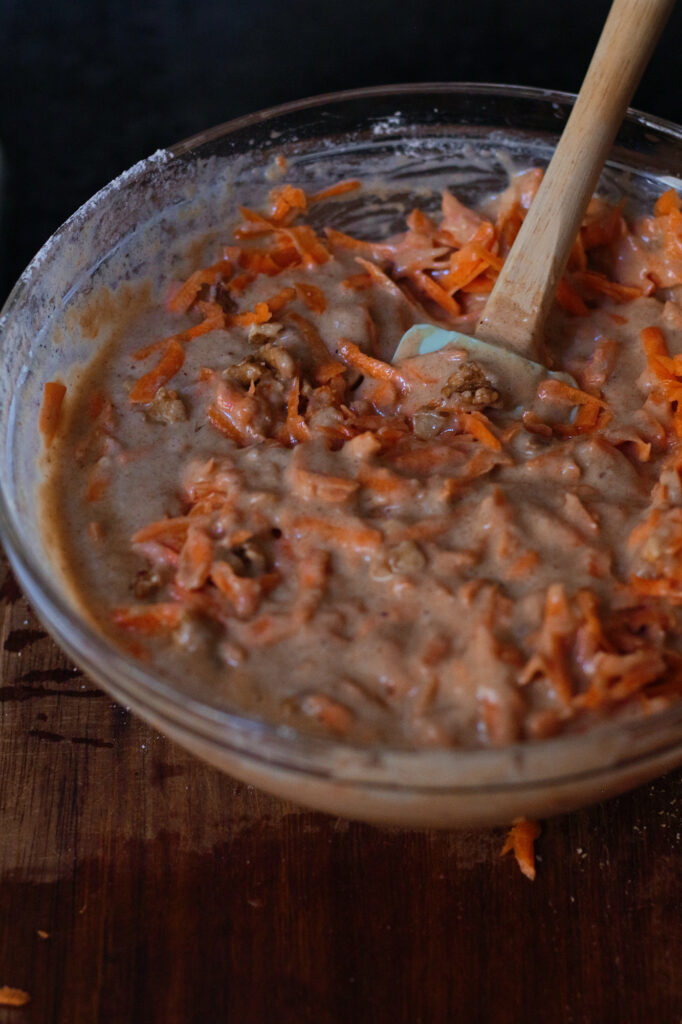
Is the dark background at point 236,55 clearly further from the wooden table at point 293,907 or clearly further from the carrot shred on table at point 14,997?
the carrot shred on table at point 14,997

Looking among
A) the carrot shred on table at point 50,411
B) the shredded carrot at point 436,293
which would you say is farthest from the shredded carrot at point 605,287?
the carrot shred on table at point 50,411

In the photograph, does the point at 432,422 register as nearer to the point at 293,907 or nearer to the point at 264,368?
the point at 264,368

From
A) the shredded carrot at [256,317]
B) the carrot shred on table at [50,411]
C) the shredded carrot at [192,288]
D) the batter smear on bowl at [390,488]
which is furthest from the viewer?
the shredded carrot at [192,288]

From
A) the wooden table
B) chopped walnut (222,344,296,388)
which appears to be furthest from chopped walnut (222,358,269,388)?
the wooden table

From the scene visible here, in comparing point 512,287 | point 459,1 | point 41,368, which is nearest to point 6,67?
point 459,1

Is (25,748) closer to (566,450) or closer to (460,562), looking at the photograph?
(460,562)

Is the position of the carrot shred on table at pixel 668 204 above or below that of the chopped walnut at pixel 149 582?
above

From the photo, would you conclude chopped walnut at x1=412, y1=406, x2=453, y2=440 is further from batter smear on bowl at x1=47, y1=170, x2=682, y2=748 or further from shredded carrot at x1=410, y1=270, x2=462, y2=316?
shredded carrot at x1=410, y1=270, x2=462, y2=316
